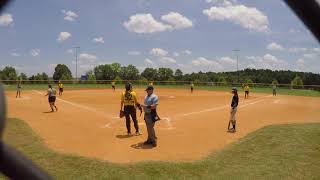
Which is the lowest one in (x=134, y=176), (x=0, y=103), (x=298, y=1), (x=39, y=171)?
(x=134, y=176)

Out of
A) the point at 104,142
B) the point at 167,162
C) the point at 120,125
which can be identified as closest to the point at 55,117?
the point at 120,125

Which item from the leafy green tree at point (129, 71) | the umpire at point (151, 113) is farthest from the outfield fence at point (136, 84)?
the leafy green tree at point (129, 71)

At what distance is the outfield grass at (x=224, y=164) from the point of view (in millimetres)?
9555

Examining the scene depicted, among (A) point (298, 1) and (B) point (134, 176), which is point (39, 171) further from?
(B) point (134, 176)

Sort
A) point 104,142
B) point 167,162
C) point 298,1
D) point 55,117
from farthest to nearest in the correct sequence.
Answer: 1. point 55,117
2. point 104,142
3. point 167,162
4. point 298,1

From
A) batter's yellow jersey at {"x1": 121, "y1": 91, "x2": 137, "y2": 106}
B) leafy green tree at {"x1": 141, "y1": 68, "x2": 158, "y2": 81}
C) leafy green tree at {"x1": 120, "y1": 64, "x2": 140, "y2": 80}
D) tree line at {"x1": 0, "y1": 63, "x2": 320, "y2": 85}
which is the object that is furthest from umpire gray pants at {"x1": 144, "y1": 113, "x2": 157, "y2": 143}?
leafy green tree at {"x1": 120, "y1": 64, "x2": 140, "y2": 80}

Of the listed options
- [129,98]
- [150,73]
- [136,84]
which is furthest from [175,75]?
[129,98]

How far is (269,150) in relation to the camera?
11.9 m

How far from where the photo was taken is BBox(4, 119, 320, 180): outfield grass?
955 centimetres

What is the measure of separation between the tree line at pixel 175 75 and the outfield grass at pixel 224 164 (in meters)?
67.9

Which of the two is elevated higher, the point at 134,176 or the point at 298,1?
the point at 298,1

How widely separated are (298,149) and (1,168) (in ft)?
37.4

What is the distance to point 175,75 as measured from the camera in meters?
111

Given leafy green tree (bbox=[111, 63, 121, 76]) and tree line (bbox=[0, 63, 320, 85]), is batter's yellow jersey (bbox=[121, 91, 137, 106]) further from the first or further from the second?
leafy green tree (bbox=[111, 63, 121, 76])
